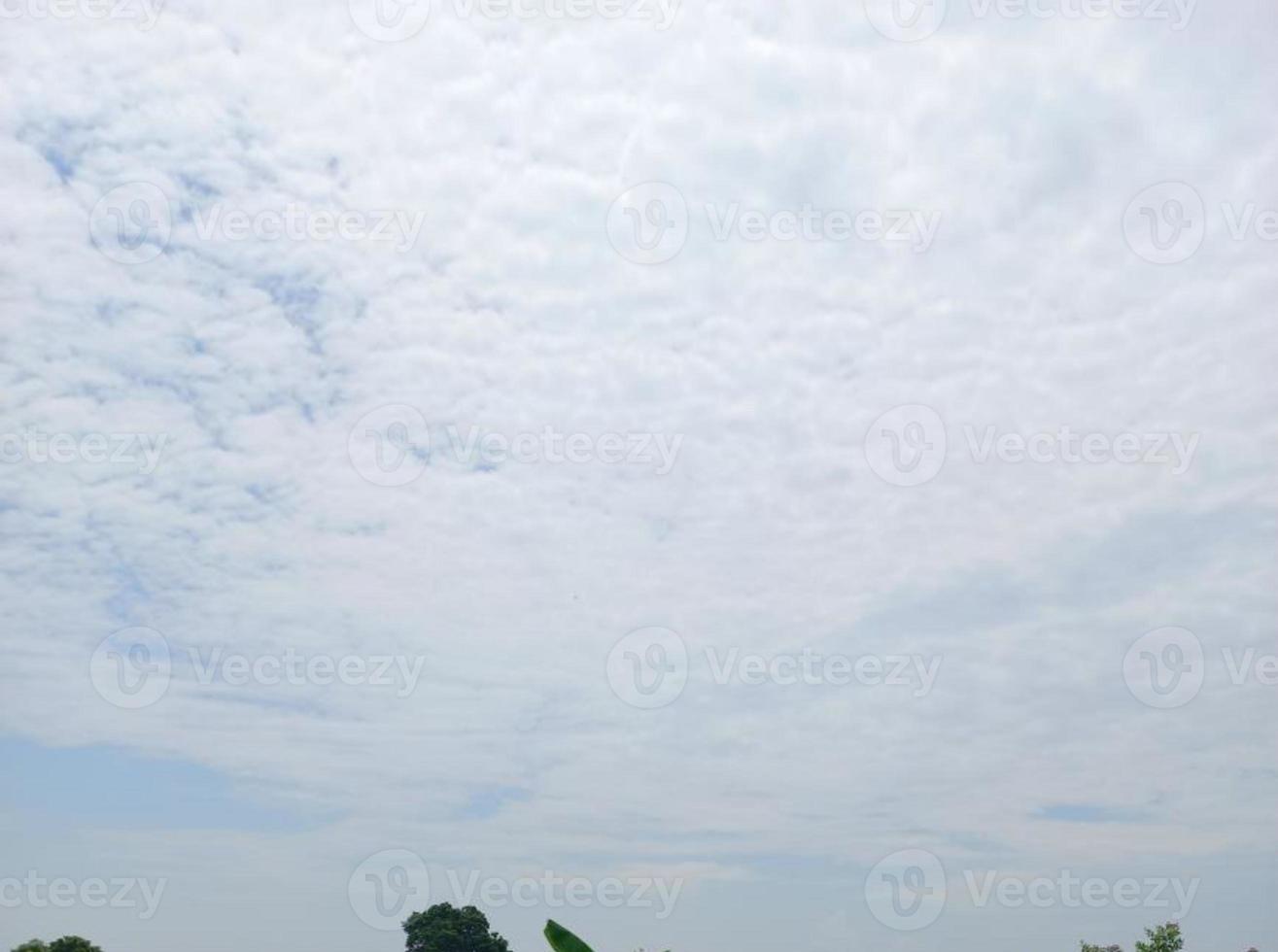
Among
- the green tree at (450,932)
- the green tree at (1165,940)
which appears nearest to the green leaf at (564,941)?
the green tree at (1165,940)

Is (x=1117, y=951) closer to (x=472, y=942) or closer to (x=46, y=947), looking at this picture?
(x=472, y=942)

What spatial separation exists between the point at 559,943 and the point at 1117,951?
127 feet

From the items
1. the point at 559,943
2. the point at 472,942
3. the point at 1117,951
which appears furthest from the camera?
the point at 472,942

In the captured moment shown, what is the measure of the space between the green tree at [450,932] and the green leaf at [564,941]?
58096 mm

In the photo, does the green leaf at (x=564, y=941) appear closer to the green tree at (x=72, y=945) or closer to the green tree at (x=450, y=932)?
the green tree at (x=72, y=945)

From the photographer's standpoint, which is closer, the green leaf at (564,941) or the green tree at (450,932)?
the green leaf at (564,941)

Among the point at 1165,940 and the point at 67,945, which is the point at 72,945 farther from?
the point at 1165,940

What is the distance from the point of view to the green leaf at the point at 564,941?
11.0 m

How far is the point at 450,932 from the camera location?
6372 cm

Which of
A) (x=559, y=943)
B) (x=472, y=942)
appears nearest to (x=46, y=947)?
(x=472, y=942)

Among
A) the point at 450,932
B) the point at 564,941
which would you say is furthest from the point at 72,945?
the point at 564,941

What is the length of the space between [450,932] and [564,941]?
58.2m

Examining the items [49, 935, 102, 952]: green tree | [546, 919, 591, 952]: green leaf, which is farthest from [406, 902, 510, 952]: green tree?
[546, 919, 591, 952]: green leaf

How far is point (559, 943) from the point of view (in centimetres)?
1113
